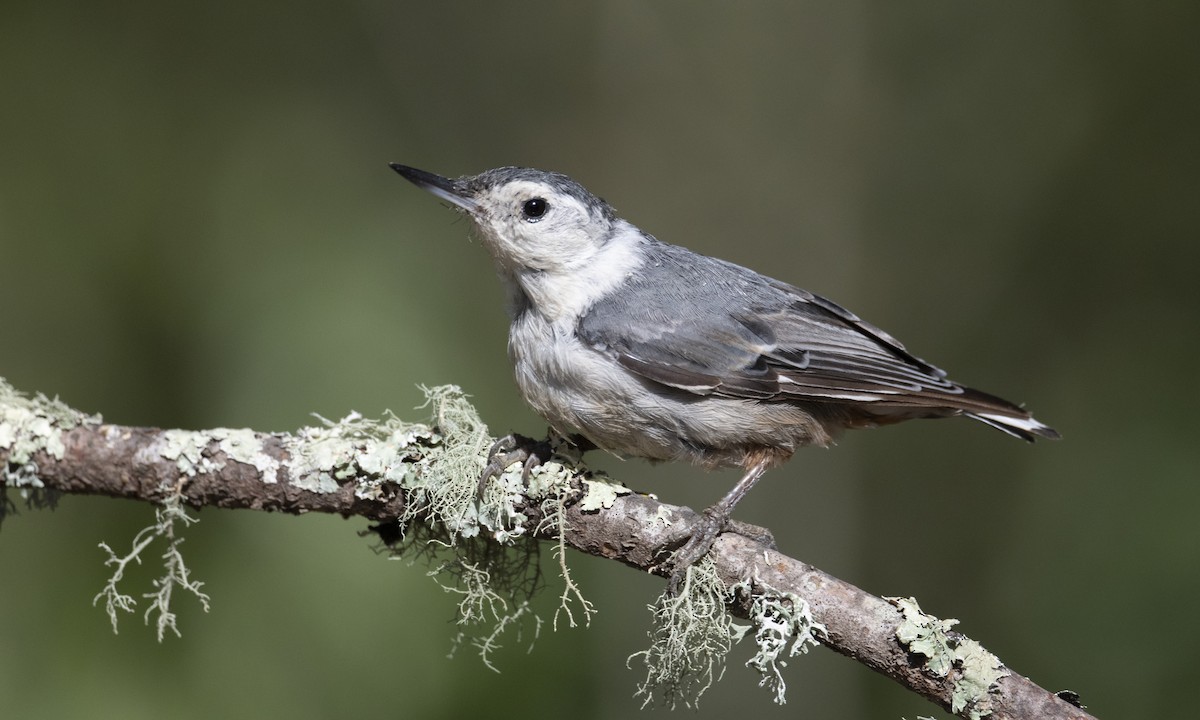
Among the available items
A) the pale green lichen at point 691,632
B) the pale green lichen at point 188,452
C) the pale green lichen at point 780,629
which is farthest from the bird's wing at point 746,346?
the pale green lichen at point 188,452

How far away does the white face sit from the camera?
102 inches

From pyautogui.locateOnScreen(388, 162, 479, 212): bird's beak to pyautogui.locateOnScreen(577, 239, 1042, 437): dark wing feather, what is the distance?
45 centimetres

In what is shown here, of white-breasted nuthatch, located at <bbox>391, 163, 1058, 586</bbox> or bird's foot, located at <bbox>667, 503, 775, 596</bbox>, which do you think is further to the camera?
white-breasted nuthatch, located at <bbox>391, 163, 1058, 586</bbox>

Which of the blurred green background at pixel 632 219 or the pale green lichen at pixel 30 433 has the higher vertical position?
the blurred green background at pixel 632 219

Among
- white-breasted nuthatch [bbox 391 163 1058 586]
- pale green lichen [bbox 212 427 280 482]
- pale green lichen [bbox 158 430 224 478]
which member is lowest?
pale green lichen [bbox 158 430 224 478]

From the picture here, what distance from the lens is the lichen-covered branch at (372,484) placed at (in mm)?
2080

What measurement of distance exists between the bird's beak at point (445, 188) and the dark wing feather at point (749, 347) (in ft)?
1.47

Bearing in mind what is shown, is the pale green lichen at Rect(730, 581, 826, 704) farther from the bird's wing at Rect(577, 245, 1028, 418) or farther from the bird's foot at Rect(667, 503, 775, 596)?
the bird's wing at Rect(577, 245, 1028, 418)

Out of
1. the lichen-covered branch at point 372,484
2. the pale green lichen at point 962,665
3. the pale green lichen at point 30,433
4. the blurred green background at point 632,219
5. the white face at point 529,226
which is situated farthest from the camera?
the blurred green background at point 632,219

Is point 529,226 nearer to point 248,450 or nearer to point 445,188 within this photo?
point 445,188

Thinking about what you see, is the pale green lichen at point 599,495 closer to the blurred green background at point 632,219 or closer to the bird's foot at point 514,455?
the bird's foot at point 514,455

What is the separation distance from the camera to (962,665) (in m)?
1.77

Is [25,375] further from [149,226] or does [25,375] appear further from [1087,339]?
[1087,339]

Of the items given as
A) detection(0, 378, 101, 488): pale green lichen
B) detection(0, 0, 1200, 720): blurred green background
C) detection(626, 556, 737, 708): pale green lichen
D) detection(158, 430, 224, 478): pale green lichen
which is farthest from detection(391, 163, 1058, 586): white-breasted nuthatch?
detection(0, 378, 101, 488): pale green lichen
